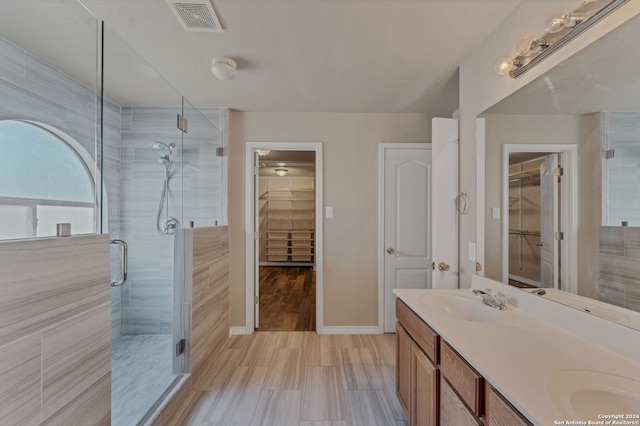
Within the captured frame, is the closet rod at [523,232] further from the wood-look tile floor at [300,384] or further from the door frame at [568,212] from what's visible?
the wood-look tile floor at [300,384]

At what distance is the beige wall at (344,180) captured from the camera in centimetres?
283

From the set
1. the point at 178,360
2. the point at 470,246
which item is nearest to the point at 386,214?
the point at 470,246

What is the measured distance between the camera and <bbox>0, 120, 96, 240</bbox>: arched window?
0.90 meters

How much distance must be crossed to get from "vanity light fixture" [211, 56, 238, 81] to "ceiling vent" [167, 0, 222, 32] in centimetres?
28

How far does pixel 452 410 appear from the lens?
1034 mm

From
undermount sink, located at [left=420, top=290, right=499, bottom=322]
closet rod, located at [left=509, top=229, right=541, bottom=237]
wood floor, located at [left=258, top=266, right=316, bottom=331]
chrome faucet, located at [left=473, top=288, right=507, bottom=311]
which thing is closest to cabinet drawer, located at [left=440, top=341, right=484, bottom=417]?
undermount sink, located at [left=420, top=290, right=499, bottom=322]

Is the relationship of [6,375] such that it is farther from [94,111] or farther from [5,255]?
[94,111]

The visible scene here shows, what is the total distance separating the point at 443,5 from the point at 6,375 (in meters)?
2.41

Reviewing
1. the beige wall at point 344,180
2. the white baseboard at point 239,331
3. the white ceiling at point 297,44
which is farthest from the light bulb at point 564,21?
the white baseboard at point 239,331

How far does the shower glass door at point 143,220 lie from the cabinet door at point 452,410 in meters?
1.72

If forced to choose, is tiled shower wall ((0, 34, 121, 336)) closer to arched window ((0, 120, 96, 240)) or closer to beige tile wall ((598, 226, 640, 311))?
arched window ((0, 120, 96, 240))

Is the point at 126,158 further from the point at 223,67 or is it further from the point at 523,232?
the point at 523,232

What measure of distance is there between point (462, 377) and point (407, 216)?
2.01m

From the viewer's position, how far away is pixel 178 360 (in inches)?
76.4
